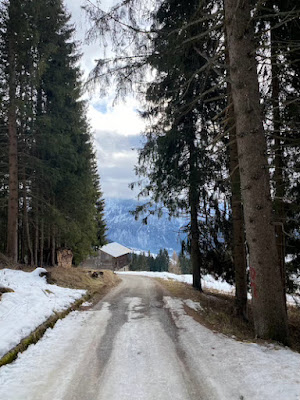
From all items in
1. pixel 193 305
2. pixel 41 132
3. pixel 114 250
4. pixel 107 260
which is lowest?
pixel 107 260

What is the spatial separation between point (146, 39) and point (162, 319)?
6.96 metres

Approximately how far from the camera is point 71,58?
16.1 meters

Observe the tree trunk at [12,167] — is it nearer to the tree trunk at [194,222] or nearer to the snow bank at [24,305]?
the snow bank at [24,305]

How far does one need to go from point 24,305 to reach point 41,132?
33.3ft

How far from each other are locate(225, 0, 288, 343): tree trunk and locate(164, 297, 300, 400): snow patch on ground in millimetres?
578

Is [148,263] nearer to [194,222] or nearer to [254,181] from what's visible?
[194,222]

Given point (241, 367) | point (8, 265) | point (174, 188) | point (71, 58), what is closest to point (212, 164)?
point (174, 188)

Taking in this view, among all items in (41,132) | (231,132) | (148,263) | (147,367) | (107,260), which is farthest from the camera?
(148,263)

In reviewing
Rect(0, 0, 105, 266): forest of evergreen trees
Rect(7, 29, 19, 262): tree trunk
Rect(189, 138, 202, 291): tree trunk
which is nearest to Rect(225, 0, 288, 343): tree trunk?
Rect(189, 138, 202, 291): tree trunk

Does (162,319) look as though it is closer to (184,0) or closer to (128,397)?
(128,397)

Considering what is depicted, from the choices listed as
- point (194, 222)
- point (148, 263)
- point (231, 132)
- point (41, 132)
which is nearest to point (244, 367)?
point (231, 132)

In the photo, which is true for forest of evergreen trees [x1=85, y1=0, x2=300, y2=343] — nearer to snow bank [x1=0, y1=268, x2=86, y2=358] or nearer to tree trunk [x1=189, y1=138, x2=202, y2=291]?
tree trunk [x1=189, y1=138, x2=202, y2=291]

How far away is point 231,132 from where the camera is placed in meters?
7.62

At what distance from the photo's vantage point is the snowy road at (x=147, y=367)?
113 inches
